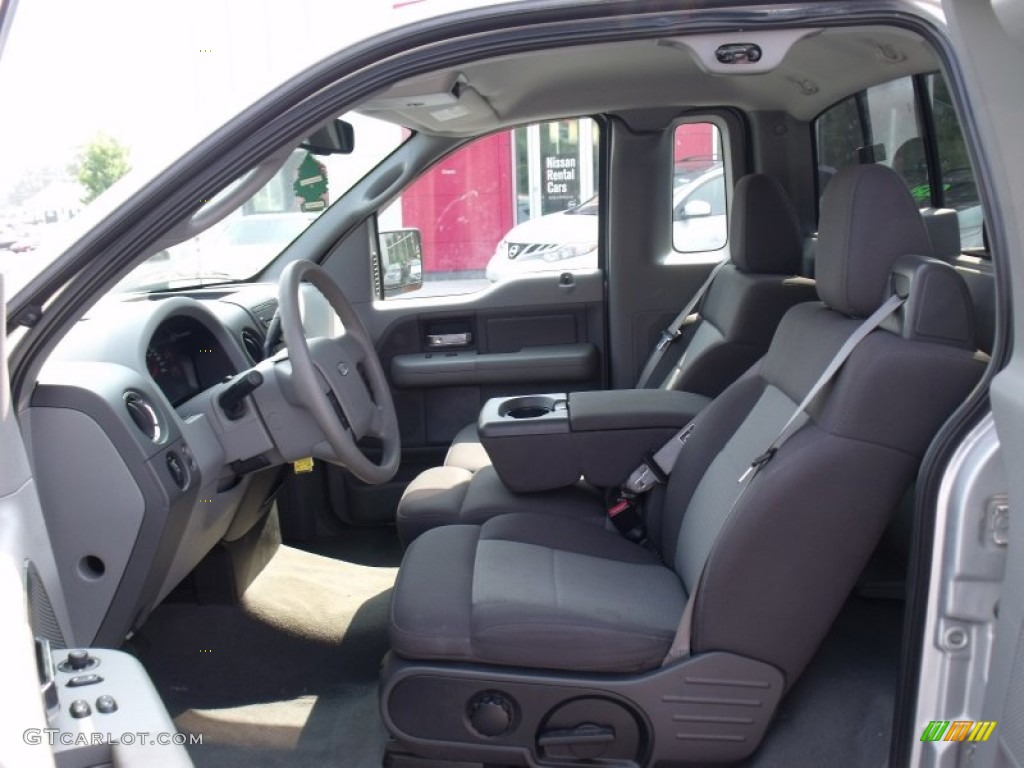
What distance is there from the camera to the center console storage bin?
2668mm

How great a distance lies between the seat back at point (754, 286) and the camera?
3094 mm

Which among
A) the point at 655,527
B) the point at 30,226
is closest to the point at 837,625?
the point at 655,527

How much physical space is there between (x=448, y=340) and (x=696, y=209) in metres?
1.04

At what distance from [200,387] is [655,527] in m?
1.17

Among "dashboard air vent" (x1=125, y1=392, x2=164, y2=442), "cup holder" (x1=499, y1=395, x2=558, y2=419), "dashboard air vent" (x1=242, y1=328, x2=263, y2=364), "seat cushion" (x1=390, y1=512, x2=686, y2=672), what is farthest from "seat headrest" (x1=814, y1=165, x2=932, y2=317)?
"dashboard air vent" (x1=242, y1=328, x2=263, y2=364)

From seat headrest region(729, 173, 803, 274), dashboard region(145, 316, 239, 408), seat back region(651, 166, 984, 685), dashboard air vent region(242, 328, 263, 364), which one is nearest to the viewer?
seat back region(651, 166, 984, 685)

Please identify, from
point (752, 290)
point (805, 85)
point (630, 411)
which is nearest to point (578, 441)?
point (630, 411)

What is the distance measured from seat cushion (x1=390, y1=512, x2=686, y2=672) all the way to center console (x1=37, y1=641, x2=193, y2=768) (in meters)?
0.71

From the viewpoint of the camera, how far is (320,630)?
267cm

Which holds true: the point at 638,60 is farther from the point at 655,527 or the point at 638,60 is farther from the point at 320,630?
the point at 320,630

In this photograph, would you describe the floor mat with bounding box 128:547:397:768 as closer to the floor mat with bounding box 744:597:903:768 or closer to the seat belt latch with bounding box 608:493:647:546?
the seat belt latch with bounding box 608:493:647:546

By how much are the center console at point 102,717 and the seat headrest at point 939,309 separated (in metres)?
1.26

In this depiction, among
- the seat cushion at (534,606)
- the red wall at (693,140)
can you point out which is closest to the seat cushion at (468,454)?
the seat cushion at (534,606)

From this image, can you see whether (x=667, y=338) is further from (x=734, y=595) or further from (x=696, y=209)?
(x=734, y=595)
